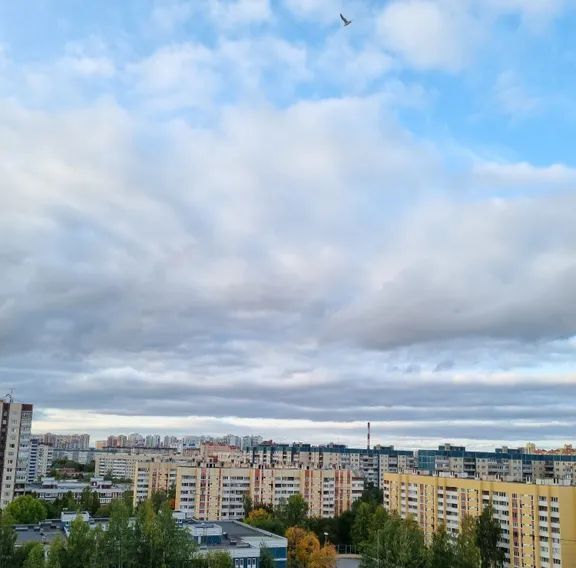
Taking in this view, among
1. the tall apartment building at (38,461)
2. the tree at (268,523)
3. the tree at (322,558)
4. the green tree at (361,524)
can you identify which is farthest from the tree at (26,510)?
the tall apartment building at (38,461)

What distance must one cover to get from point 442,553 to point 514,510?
677 cm

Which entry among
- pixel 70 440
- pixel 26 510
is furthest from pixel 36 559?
pixel 70 440

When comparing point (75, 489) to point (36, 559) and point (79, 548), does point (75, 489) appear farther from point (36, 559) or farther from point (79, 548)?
point (36, 559)

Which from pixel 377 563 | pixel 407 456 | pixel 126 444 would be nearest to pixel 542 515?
pixel 377 563

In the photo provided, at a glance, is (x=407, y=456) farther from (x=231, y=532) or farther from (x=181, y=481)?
(x=231, y=532)

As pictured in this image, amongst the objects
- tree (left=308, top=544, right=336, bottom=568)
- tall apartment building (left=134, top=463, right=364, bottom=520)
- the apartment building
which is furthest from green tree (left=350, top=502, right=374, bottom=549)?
tree (left=308, top=544, right=336, bottom=568)

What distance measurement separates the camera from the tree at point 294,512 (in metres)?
47.2

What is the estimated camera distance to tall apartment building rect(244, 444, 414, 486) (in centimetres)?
8338

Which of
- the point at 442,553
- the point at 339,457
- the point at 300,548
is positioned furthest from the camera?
the point at 339,457

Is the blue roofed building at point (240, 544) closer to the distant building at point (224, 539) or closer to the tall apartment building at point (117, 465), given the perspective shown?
the distant building at point (224, 539)

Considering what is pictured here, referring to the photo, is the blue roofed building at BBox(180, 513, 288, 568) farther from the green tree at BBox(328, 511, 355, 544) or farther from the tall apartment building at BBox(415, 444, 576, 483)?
the tall apartment building at BBox(415, 444, 576, 483)

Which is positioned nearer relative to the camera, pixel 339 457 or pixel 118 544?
pixel 118 544

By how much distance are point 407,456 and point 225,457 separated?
81.7 ft

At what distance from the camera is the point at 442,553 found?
1271 inches
